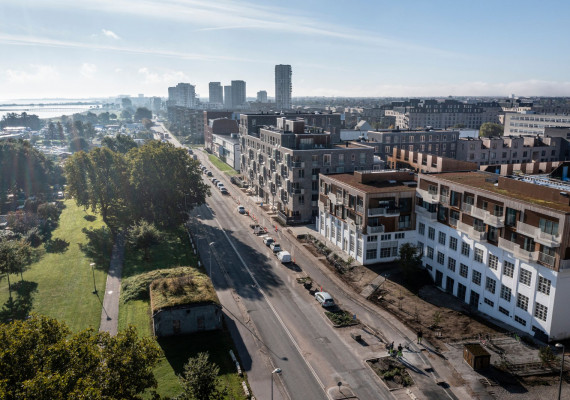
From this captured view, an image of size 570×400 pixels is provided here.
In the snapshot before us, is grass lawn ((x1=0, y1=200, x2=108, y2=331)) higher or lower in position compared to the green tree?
lower

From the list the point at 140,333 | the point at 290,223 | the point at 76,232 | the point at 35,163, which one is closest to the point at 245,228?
the point at 290,223

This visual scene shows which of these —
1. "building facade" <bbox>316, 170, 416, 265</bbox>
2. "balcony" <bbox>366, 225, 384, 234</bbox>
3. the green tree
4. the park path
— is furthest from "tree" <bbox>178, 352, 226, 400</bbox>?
the green tree

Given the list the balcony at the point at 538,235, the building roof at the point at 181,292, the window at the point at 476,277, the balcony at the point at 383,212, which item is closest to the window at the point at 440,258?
the window at the point at 476,277

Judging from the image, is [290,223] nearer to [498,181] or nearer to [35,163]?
[498,181]

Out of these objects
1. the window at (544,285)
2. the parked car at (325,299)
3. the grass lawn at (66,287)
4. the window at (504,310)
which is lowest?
the grass lawn at (66,287)

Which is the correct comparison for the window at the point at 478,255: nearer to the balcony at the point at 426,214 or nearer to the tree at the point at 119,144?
the balcony at the point at 426,214

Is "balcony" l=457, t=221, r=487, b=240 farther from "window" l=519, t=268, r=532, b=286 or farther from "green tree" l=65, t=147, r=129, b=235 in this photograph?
"green tree" l=65, t=147, r=129, b=235
